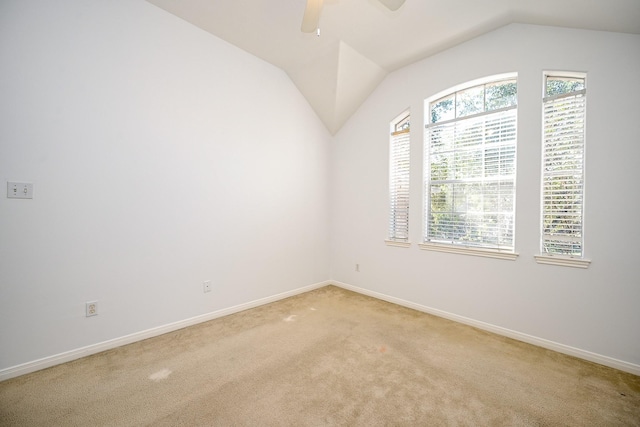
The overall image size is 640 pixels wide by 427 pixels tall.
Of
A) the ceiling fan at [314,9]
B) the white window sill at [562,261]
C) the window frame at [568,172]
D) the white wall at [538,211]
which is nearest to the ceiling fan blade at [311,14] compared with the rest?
the ceiling fan at [314,9]

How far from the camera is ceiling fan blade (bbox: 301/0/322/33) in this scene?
5.87 feet

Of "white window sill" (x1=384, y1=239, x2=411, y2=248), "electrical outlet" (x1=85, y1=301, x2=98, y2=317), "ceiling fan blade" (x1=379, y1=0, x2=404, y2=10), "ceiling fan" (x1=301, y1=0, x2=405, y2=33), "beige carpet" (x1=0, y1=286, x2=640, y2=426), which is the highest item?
"ceiling fan" (x1=301, y1=0, x2=405, y2=33)

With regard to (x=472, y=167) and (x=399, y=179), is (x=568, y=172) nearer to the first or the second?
(x=472, y=167)

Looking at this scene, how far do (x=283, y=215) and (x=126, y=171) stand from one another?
181cm

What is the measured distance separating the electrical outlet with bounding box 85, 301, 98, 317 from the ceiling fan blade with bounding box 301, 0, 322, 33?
8.99 ft

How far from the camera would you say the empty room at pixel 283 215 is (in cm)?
189

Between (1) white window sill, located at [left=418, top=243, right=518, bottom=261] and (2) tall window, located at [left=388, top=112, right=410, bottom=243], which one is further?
(2) tall window, located at [left=388, top=112, right=410, bottom=243]

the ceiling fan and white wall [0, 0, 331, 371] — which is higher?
the ceiling fan

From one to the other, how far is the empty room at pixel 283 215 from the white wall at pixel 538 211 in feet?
0.06

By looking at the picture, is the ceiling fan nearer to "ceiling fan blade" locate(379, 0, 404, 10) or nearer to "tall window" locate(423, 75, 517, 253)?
"ceiling fan blade" locate(379, 0, 404, 10)

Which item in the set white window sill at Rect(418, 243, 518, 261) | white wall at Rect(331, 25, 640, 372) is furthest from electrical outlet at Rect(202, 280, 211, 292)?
white window sill at Rect(418, 243, 518, 261)

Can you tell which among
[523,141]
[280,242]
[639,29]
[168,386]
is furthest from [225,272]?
[639,29]

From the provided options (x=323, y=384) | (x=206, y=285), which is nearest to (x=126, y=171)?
(x=206, y=285)

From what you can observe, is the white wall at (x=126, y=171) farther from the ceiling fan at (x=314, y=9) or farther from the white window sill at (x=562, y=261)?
the white window sill at (x=562, y=261)
